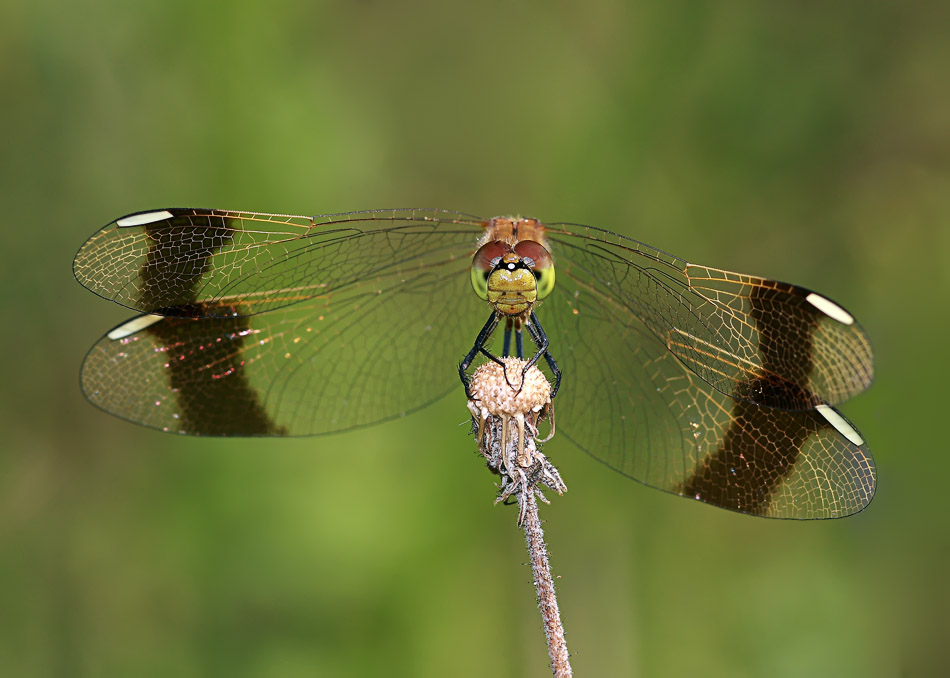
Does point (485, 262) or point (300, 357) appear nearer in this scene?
point (485, 262)

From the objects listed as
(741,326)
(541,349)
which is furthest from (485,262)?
(741,326)

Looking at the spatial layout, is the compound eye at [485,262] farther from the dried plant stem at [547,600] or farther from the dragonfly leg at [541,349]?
the dried plant stem at [547,600]

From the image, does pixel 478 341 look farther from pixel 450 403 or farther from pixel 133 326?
pixel 450 403

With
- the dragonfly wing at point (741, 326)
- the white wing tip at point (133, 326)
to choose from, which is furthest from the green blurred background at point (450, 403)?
the dragonfly wing at point (741, 326)

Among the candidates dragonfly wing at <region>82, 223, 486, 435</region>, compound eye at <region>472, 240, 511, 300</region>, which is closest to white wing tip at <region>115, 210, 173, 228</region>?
dragonfly wing at <region>82, 223, 486, 435</region>

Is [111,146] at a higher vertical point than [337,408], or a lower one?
higher
